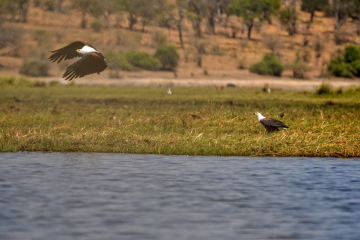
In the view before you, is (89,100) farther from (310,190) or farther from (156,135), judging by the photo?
(310,190)

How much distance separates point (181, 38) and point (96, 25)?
7.85 m

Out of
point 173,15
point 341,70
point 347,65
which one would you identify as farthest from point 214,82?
point 173,15

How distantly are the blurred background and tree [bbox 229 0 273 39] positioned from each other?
0.03m

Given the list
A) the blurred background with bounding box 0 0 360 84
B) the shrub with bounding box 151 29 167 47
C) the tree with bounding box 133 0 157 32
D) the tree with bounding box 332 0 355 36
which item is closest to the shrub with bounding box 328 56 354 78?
the blurred background with bounding box 0 0 360 84

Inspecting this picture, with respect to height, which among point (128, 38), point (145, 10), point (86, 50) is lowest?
point (128, 38)

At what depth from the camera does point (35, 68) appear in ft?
130

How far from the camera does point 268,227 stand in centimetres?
814

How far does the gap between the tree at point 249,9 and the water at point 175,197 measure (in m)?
47.7

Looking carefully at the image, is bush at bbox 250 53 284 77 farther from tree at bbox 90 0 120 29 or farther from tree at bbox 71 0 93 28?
tree at bbox 71 0 93 28

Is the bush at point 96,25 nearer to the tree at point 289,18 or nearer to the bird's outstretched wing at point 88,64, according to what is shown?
the tree at point 289,18

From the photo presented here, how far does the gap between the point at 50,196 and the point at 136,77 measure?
31.2 meters

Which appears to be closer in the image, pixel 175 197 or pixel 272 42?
pixel 175 197

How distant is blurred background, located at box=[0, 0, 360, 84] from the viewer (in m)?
42.7

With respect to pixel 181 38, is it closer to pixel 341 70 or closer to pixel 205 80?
pixel 341 70
